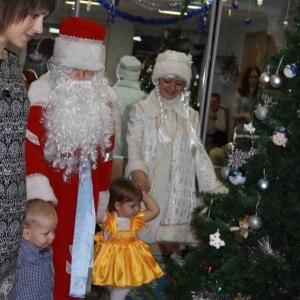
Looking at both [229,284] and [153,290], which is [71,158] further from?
[153,290]

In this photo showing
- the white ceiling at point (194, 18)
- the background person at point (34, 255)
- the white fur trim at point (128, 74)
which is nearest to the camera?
the background person at point (34, 255)

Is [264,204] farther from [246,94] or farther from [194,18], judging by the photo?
[246,94]

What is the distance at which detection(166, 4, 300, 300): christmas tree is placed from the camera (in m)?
3.73

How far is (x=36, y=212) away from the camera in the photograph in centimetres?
352

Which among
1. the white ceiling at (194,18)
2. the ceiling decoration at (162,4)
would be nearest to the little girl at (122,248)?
the white ceiling at (194,18)

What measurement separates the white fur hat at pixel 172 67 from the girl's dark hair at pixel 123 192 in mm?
1079

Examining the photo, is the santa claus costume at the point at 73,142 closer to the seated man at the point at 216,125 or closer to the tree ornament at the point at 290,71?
the tree ornament at the point at 290,71

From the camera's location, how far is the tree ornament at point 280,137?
3705 millimetres

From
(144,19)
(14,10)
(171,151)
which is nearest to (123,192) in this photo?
(171,151)

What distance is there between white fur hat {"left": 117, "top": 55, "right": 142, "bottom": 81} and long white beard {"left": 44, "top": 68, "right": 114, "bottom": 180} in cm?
259

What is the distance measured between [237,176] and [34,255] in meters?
1.06

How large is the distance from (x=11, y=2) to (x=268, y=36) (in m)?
5.29

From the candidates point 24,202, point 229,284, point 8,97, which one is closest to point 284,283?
point 229,284

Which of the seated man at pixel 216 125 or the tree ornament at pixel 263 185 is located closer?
the tree ornament at pixel 263 185
